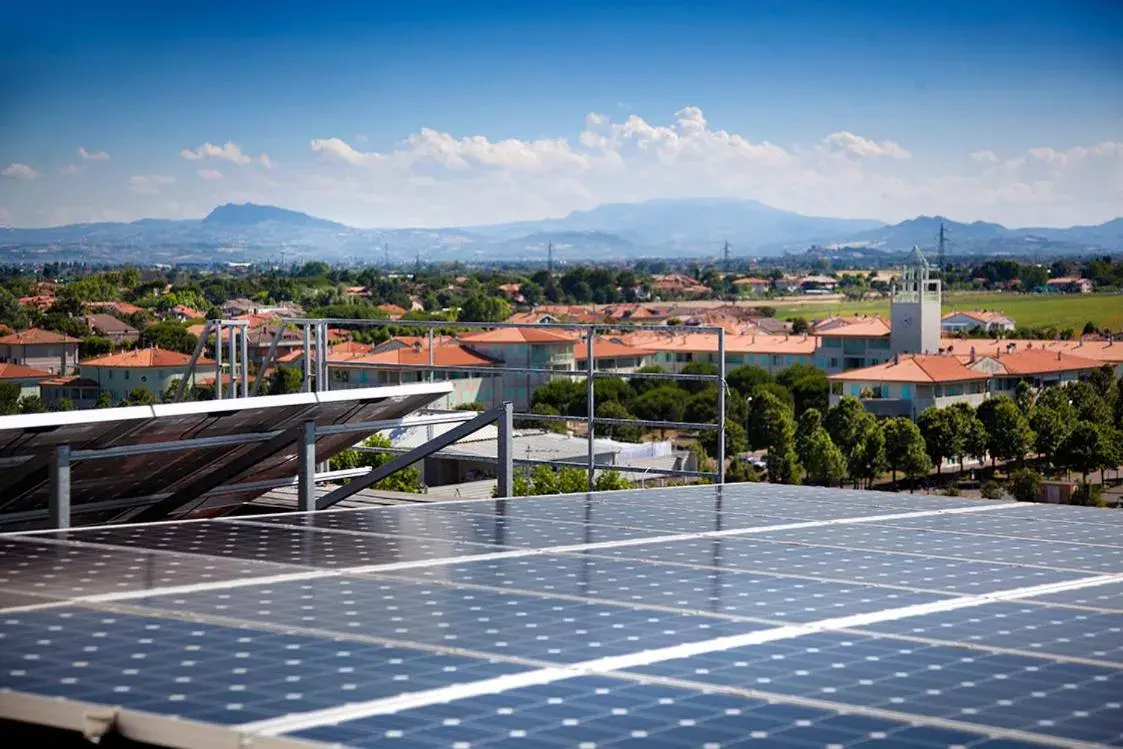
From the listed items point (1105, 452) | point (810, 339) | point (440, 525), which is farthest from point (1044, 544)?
point (810, 339)

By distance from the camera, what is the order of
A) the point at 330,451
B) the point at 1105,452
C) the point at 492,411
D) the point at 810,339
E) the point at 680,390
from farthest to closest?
1. the point at 810,339
2. the point at 680,390
3. the point at 1105,452
4. the point at 330,451
5. the point at 492,411

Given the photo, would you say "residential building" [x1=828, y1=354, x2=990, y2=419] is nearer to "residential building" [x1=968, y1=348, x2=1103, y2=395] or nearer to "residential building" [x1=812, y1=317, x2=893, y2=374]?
"residential building" [x1=968, y1=348, x2=1103, y2=395]

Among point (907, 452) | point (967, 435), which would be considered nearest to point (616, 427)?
point (907, 452)

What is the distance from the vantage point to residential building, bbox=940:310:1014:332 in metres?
179

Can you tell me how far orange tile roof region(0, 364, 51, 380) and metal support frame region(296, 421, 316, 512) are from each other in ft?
302

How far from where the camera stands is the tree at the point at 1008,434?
103 meters

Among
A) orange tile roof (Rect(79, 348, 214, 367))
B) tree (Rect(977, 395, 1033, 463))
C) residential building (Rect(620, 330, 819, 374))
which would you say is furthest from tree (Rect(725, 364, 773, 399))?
orange tile roof (Rect(79, 348, 214, 367))

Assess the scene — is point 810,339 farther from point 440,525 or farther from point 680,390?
point 440,525

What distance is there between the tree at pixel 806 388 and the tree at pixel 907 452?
919 inches

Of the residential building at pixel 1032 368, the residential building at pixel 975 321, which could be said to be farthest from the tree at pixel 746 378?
the residential building at pixel 975 321

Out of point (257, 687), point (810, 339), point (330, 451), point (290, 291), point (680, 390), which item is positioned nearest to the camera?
point (257, 687)

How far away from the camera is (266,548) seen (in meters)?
11.7

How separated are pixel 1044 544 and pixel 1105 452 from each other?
309ft

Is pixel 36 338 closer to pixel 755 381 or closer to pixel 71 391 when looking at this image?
pixel 71 391
